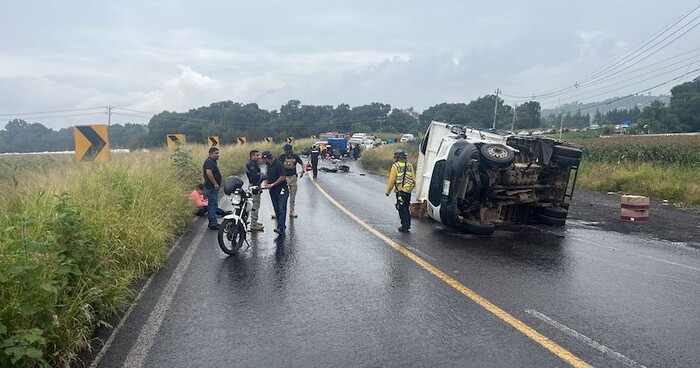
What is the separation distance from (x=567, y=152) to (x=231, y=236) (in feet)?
23.0

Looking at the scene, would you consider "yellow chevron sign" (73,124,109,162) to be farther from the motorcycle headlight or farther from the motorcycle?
the motorcycle headlight

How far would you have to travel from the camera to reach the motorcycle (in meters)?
8.25

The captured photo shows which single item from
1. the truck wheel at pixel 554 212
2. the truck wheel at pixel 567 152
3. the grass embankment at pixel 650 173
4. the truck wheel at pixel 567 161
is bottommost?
the truck wheel at pixel 554 212

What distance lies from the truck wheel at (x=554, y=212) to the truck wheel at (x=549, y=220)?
2.6 inches

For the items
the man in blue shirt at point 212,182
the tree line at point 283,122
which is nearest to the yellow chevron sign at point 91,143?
the man in blue shirt at point 212,182

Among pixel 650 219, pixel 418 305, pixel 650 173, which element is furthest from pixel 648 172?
pixel 418 305

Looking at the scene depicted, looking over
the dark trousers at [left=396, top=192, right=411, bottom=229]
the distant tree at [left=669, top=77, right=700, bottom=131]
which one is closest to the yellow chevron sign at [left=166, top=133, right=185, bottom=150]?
the dark trousers at [left=396, top=192, right=411, bottom=229]

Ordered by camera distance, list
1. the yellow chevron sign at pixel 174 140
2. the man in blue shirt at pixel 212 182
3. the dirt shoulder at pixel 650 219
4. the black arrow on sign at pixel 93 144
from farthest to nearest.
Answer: the yellow chevron sign at pixel 174 140 → the black arrow on sign at pixel 93 144 → the dirt shoulder at pixel 650 219 → the man in blue shirt at pixel 212 182

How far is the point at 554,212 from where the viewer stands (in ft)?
36.3

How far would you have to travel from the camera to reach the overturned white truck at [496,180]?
9828 mm

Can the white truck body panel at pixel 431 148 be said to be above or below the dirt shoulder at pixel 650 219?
above

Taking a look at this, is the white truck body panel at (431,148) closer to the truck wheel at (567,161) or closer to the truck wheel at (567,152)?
the truck wheel at (567,152)

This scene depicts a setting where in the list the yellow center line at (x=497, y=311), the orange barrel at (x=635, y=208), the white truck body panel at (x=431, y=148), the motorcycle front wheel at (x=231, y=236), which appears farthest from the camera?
the orange barrel at (x=635, y=208)

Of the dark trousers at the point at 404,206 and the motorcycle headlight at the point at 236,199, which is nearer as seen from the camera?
the motorcycle headlight at the point at 236,199
